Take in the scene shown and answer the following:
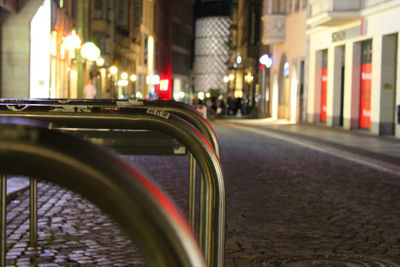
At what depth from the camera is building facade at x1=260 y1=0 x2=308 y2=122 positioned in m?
40.5

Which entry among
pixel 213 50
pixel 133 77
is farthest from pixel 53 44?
pixel 213 50

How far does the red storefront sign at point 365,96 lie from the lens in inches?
1179

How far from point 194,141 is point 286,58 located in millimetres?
42131

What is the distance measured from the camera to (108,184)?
1.35 metres

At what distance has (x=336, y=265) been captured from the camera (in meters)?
6.37

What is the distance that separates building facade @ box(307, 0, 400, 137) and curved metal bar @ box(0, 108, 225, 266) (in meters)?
22.0

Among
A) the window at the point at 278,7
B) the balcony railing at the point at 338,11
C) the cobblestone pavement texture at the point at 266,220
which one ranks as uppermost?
the window at the point at 278,7

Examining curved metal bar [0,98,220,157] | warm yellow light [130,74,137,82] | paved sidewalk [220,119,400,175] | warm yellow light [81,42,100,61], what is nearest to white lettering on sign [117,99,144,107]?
curved metal bar [0,98,220,157]

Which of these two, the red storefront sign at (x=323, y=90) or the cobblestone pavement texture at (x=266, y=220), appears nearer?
the cobblestone pavement texture at (x=266, y=220)

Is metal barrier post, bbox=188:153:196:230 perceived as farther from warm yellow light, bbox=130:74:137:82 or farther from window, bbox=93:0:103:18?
warm yellow light, bbox=130:74:137:82

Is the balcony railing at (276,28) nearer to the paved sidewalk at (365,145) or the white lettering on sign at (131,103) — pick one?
the paved sidewalk at (365,145)

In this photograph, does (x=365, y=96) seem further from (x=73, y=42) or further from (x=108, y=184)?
(x=108, y=184)

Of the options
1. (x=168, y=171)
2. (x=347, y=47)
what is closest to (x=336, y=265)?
(x=168, y=171)

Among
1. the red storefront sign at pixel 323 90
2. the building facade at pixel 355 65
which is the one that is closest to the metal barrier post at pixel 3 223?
the building facade at pixel 355 65
